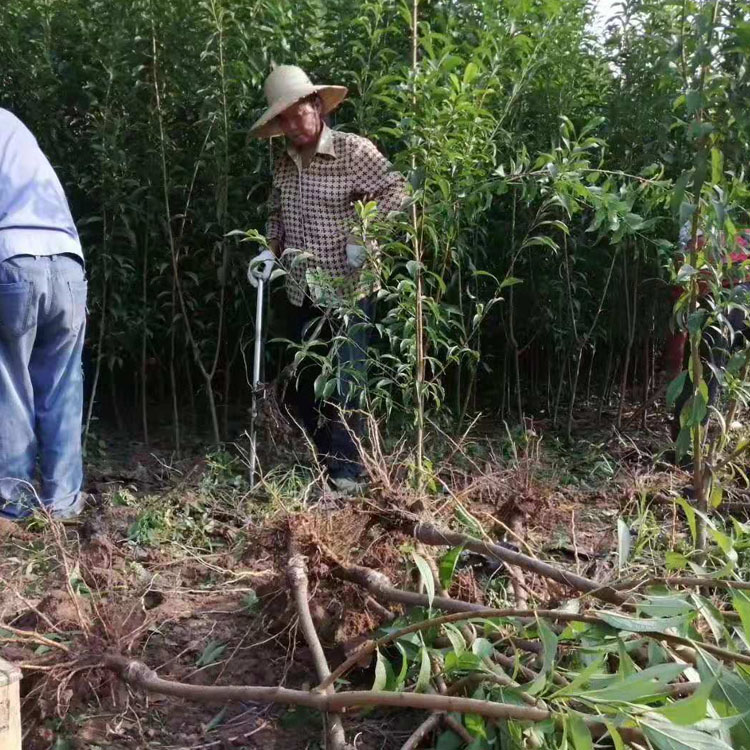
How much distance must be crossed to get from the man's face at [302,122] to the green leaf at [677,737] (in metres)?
2.72

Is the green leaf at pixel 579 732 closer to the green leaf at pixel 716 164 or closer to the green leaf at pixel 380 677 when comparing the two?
the green leaf at pixel 380 677

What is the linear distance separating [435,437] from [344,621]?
83.3 inches

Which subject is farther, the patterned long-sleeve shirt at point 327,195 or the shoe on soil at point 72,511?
the patterned long-sleeve shirt at point 327,195

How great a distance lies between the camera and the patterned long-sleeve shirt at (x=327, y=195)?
3.45m

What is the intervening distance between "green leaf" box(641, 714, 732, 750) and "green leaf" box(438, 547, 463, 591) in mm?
593

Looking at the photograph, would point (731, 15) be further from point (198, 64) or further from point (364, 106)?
point (198, 64)

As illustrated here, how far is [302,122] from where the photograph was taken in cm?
346

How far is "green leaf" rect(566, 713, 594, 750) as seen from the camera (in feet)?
4.66

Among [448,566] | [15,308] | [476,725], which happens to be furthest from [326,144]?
[476,725]

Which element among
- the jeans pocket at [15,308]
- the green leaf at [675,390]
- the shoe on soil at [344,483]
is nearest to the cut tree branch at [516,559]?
the green leaf at [675,390]

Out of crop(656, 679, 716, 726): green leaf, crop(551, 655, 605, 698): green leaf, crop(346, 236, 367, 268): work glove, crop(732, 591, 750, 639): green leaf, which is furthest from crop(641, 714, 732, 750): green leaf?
crop(346, 236, 367, 268): work glove

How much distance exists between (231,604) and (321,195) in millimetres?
1867

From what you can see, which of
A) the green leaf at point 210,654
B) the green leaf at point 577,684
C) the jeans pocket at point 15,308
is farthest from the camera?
the jeans pocket at point 15,308

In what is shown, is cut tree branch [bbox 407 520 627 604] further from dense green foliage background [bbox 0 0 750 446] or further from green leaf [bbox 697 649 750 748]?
dense green foliage background [bbox 0 0 750 446]
